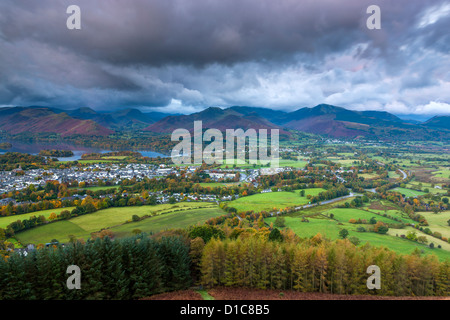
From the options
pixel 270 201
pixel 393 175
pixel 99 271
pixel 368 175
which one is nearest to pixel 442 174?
pixel 393 175

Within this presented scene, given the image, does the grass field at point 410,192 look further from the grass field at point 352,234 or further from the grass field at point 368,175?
the grass field at point 352,234

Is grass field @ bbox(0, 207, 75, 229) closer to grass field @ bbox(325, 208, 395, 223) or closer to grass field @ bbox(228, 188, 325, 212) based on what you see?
grass field @ bbox(228, 188, 325, 212)

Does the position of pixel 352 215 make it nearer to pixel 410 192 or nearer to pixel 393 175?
pixel 410 192

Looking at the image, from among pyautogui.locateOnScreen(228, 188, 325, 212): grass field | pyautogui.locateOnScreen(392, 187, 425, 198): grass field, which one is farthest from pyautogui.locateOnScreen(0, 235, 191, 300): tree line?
pyautogui.locateOnScreen(392, 187, 425, 198): grass field

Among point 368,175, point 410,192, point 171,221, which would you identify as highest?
point 368,175

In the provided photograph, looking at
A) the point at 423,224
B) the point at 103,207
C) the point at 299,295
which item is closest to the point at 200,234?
the point at 299,295

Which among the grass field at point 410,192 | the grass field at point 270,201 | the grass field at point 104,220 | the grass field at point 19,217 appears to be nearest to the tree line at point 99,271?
the grass field at point 104,220
